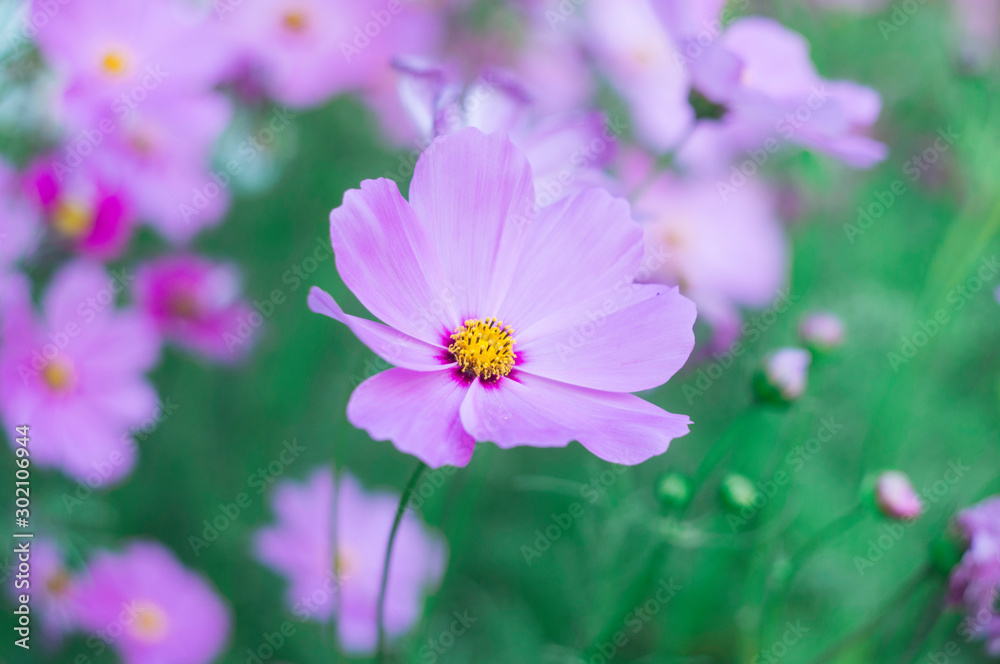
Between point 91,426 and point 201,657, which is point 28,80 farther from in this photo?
point 201,657

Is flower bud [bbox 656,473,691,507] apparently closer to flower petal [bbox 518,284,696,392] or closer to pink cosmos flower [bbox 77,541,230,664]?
flower petal [bbox 518,284,696,392]

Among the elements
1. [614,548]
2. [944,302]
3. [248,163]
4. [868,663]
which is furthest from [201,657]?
[944,302]

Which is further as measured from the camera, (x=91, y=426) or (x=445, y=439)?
(x=91, y=426)

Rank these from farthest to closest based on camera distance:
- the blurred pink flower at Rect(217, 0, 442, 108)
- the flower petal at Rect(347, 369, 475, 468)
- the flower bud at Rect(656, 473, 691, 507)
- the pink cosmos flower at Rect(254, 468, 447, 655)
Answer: the blurred pink flower at Rect(217, 0, 442, 108) → the pink cosmos flower at Rect(254, 468, 447, 655) → the flower bud at Rect(656, 473, 691, 507) → the flower petal at Rect(347, 369, 475, 468)

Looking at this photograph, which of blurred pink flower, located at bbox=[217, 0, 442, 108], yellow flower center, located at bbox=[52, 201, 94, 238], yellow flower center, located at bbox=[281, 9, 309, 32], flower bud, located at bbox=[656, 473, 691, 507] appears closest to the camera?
flower bud, located at bbox=[656, 473, 691, 507]

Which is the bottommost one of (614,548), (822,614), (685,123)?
(822,614)

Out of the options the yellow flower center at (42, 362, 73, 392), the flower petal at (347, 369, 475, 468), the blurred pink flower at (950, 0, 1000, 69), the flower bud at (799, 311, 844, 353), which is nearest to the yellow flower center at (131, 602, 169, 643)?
the yellow flower center at (42, 362, 73, 392)

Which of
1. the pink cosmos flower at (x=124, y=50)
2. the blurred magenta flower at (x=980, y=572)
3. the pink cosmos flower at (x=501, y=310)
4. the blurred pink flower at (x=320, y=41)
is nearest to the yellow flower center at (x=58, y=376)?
the pink cosmos flower at (x=124, y=50)
